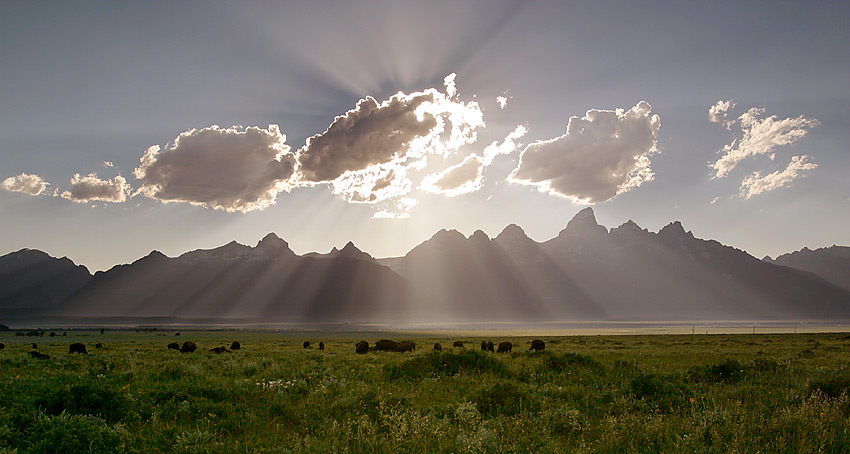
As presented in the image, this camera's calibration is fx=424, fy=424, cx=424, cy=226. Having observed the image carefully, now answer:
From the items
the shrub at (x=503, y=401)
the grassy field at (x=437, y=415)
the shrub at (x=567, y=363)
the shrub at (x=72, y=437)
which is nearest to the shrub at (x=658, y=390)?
the grassy field at (x=437, y=415)

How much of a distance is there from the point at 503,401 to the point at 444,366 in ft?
21.0

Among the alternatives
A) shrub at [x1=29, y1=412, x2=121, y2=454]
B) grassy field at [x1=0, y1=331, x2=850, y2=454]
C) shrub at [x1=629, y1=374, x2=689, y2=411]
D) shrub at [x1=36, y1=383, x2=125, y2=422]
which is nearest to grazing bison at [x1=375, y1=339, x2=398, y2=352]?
grassy field at [x1=0, y1=331, x2=850, y2=454]

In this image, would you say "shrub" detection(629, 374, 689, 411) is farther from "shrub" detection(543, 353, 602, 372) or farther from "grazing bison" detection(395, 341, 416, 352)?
"grazing bison" detection(395, 341, 416, 352)

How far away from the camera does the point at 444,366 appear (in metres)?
17.8

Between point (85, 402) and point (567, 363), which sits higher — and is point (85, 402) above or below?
above

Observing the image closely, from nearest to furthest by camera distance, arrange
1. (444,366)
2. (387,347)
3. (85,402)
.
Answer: (85,402) → (444,366) → (387,347)

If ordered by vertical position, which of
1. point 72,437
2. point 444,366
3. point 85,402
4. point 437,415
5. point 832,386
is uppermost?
point 72,437

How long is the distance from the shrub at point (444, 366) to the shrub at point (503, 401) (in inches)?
179

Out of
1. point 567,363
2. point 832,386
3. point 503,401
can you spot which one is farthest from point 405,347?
point 832,386

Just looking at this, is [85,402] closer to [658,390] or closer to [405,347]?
[658,390]

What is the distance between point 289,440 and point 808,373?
19.0 m

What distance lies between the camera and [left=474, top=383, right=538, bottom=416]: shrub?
10984 mm

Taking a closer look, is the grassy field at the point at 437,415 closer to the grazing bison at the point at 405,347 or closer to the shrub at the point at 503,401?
the shrub at the point at 503,401

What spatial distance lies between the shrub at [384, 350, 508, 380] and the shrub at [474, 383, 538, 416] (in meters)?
4.54
